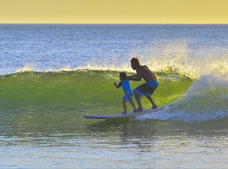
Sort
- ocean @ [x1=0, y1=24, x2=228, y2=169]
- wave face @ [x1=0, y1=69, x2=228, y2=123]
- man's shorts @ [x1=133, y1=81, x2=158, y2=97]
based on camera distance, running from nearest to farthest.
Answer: ocean @ [x1=0, y1=24, x2=228, y2=169], man's shorts @ [x1=133, y1=81, x2=158, y2=97], wave face @ [x1=0, y1=69, x2=228, y2=123]

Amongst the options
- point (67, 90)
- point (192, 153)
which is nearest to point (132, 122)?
point (192, 153)

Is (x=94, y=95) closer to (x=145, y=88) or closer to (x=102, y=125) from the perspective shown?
(x=145, y=88)

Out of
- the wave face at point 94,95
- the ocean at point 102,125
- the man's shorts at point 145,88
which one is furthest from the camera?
the wave face at point 94,95

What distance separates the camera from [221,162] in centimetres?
546

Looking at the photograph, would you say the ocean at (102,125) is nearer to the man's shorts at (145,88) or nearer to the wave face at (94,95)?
the wave face at (94,95)

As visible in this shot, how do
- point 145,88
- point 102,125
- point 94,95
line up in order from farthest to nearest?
point 94,95, point 145,88, point 102,125

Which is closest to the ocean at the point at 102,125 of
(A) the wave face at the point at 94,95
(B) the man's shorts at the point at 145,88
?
(A) the wave face at the point at 94,95

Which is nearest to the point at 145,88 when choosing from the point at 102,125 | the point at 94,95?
the point at 102,125

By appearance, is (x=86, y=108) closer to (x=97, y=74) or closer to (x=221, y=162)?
(x=97, y=74)

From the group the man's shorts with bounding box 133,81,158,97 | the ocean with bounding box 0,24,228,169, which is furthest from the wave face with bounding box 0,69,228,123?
the man's shorts with bounding box 133,81,158,97

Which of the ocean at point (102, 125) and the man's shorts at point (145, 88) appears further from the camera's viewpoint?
the man's shorts at point (145, 88)

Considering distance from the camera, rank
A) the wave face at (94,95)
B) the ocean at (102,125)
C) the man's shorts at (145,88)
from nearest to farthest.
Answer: the ocean at (102,125) < the man's shorts at (145,88) < the wave face at (94,95)

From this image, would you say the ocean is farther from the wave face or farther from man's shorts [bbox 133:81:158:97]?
man's shorts [bbox 133:81:158:97]

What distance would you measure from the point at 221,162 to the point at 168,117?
3797mm
